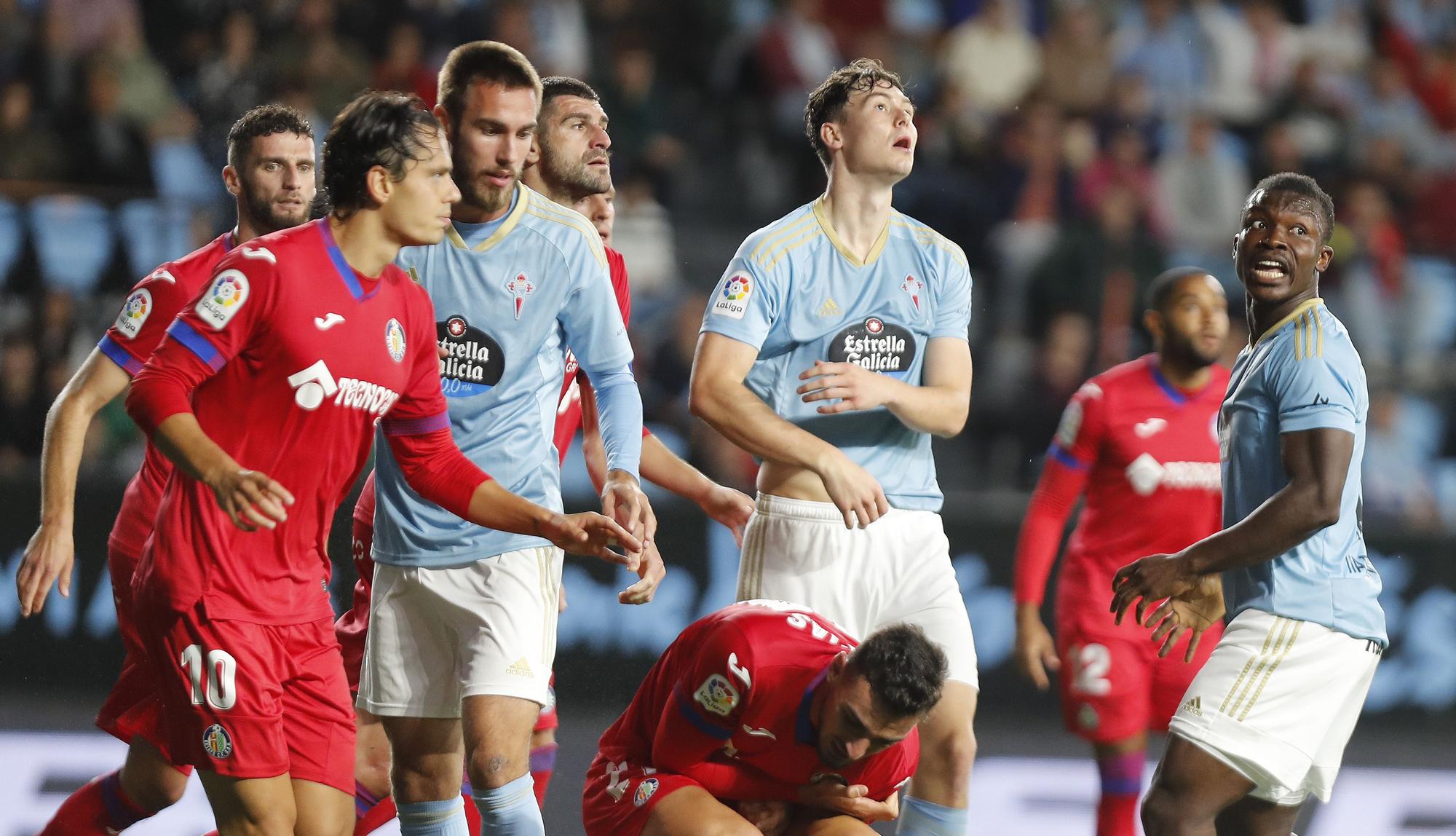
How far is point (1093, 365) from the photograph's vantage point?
9031 millimetres

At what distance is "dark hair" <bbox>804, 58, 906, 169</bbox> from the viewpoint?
524 cm

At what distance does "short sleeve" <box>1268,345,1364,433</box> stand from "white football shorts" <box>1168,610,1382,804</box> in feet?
1.69

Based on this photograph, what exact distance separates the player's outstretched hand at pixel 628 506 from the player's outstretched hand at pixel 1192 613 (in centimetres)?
130

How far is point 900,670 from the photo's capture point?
395cm

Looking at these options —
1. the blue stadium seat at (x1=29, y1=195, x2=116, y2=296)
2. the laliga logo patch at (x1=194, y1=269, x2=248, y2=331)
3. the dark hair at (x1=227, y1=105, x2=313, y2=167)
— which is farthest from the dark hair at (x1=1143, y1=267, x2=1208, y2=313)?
the blue stadium seat at (x1=29, y1=195, x2=116, y2=296)

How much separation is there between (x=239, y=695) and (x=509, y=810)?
0.90 meters

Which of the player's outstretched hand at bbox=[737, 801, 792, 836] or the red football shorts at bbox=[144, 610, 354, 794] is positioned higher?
the red football shorts at bbox=[144, 610, 354, 794]

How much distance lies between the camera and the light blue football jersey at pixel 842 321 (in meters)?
5.07

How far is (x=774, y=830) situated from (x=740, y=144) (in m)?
7.34

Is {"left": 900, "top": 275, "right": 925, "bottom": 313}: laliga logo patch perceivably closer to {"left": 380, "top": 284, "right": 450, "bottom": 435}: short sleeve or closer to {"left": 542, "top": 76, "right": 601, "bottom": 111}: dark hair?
{"left": 542, "top": 76, "right": 601, "bottom": 111}: dark hair

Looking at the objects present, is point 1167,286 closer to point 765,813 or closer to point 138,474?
point 765,813

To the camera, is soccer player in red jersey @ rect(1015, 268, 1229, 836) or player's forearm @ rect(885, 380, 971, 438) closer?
player's forearm @ rect(885, 380, 971, 438)

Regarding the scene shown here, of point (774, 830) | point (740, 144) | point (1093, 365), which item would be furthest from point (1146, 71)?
point (774, 830)

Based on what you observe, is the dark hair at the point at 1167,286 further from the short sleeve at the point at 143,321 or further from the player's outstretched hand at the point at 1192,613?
the short sleeve at the point at 143,321
